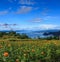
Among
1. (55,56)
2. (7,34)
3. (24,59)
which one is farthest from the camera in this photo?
(7,34)

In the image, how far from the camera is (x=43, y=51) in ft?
21.1

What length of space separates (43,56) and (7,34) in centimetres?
1088

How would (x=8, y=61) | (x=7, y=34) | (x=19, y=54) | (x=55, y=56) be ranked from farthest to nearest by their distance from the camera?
(x=7, y=34) → (x=55, y=56) → (x=19, y=54) → (x=8, y=61)

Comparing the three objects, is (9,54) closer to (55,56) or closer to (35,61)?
(35,61)

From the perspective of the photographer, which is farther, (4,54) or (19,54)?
(19,54)

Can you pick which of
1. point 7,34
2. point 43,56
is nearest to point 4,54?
point 43,56

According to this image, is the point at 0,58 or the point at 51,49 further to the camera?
the point at 51,49

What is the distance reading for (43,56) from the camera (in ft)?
19.9

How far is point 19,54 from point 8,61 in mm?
756

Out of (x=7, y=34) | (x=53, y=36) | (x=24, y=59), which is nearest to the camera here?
(x=24, y=59)

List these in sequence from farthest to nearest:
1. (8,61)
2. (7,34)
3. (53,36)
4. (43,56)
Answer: (7,34) < (53,36) < (43,56) < (8,61)

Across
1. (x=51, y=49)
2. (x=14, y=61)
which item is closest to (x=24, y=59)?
(x=14, y=61)

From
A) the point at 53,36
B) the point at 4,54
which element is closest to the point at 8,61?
the point at 4,54

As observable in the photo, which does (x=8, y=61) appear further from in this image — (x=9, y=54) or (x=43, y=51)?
(x=43, y=51)
